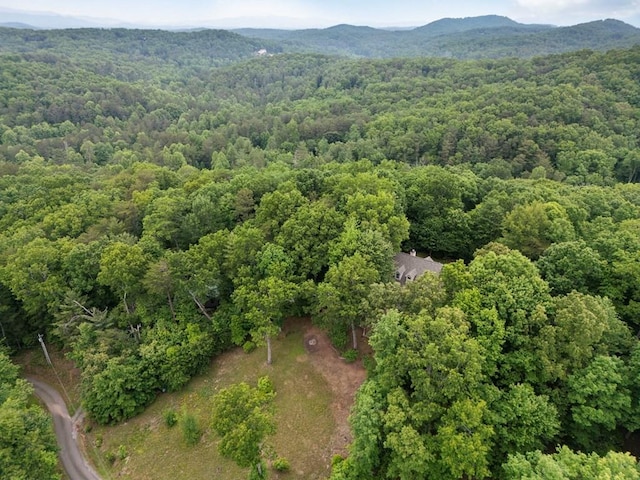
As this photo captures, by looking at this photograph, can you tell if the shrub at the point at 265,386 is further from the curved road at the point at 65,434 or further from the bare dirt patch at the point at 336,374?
the curved road at the point at 65,434

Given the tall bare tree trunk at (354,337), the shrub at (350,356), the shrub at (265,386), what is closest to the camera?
the shrub at (265,386)

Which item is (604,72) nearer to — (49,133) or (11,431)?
(11,431)

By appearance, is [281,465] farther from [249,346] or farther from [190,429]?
[249,346]

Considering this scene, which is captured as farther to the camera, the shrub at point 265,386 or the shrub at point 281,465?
the shrub at point 265,386

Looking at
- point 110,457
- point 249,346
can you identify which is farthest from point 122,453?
point 249,346

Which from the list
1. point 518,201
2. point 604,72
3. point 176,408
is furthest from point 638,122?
point 176,408

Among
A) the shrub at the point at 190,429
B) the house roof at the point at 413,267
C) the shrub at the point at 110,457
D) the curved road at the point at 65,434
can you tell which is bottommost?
the curved road at the point at 65,434

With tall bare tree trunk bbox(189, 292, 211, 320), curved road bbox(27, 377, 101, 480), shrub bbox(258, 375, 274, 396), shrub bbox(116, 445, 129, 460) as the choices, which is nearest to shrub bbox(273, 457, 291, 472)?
shrub bbox(258, 375, 274, 396)

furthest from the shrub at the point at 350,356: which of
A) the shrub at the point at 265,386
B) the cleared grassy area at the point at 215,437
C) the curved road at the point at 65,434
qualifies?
the curved road at the point at 65,434
